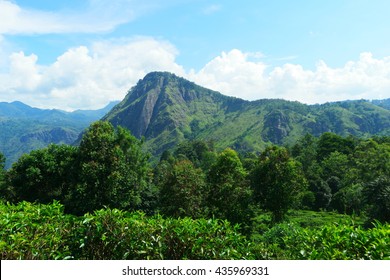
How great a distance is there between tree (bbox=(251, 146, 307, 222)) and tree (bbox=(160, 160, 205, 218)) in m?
6.57

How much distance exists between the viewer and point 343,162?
5759cm

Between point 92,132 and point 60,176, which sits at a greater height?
point 92,132

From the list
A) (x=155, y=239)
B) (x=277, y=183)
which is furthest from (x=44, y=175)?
(x=155, y=239)

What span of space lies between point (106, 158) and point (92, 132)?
280 centimetres

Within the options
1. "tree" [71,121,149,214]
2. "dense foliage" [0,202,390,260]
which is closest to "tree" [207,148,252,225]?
"tree" [71,121,149,214]

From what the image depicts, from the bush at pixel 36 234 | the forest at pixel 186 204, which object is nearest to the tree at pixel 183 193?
the forest at pixel 186 204

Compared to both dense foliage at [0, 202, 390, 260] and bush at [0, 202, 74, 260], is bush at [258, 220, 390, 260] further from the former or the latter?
bush at [0, 202, 74, 260]

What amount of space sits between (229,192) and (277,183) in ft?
17.8

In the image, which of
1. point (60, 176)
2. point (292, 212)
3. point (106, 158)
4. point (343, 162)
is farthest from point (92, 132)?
point (343, 162)

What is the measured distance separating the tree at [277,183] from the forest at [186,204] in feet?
0.34

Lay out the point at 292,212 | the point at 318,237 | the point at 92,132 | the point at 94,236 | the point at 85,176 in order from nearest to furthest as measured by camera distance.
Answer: the point at 318,237 < the point at 94,236 < the point at 85,176 < the point at 92,132 < the point at 292,212

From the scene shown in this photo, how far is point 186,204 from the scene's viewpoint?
27484 mm

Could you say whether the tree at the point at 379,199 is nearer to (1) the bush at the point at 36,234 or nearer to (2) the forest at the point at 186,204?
(2) the forest at the point at 186,204
